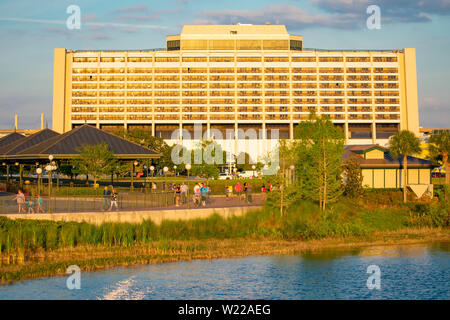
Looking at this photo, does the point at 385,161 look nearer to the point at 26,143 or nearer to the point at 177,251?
the point at 177,251

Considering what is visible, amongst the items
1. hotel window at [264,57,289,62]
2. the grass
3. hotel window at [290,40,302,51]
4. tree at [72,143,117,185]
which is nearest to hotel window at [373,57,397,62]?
hotel window at [290,40,302,51]

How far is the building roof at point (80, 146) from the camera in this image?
44406 millimetres

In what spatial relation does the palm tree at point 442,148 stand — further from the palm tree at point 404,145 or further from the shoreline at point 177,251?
the shoreline at point 177,251

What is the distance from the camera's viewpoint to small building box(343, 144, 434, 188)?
180 ft

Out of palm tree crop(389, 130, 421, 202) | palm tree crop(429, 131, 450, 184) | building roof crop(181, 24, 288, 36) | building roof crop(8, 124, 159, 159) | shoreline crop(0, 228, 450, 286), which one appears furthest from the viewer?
building roof crop(181, 24, 288, 36)

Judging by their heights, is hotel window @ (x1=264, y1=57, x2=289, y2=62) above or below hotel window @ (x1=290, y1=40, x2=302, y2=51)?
below

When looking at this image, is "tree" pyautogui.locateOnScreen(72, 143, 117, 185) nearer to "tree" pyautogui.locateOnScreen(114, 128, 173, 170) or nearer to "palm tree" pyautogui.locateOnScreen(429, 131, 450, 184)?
"palm tree" pyautogui.locateOnScreen(429, 131, 450, 184)

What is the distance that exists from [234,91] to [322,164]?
99936mm

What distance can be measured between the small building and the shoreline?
64.5 feet

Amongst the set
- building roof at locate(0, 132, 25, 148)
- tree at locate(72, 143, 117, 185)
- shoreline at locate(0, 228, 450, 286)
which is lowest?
shoreline at locate(0, 228, 450, 286)

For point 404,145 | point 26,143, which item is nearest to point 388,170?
point 404,145
